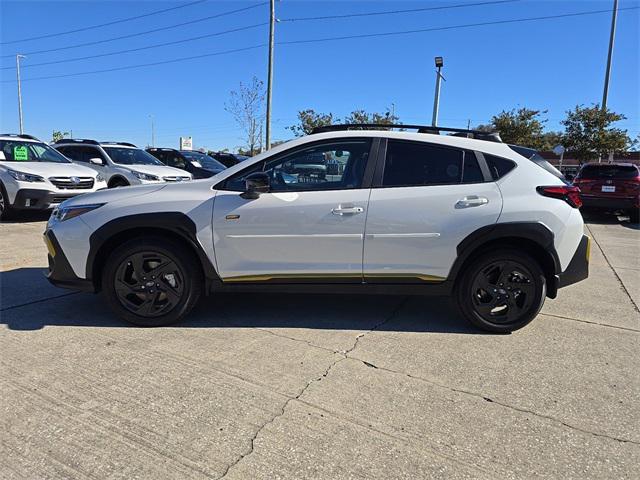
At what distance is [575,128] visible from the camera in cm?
2934

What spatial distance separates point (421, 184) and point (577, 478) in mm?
2368

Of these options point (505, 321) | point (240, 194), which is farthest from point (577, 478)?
point (240, 194)

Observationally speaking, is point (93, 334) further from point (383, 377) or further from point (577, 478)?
point (577, 478)

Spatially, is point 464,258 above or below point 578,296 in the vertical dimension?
above

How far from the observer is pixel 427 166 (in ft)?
13.2

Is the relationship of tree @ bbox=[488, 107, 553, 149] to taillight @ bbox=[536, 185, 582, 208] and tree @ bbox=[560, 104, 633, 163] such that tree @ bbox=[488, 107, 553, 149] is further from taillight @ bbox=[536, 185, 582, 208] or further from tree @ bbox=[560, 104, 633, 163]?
taillight @ bbox=[536, 185, 582, 208]

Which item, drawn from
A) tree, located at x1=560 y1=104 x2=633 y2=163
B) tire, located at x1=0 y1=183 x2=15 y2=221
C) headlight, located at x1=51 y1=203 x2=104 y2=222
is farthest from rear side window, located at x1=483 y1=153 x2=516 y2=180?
tree, located at x1=560 y1=104 x2=633 y2=163

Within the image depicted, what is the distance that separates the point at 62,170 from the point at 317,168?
26.0 feet

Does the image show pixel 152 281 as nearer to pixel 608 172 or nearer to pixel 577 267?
pixel 577 267

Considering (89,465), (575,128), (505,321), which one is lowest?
(89,465)

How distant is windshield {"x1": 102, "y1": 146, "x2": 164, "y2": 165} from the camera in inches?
476

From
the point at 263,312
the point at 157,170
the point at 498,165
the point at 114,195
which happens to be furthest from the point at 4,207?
the point at 498,165

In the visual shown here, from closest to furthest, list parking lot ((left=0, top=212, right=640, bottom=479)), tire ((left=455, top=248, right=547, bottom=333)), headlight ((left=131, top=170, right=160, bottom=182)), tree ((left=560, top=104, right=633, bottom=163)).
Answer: parking lot ((left=0, top=212, right=640, bottom=479)) < tire ((left=455, top=248, right=547, bottom=333)) < headlight ((left=131, top=170, right=160, bottom=182)) < tree ((left=560, top=104, right=633, bottom=163))

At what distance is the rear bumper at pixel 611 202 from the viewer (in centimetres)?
1240
